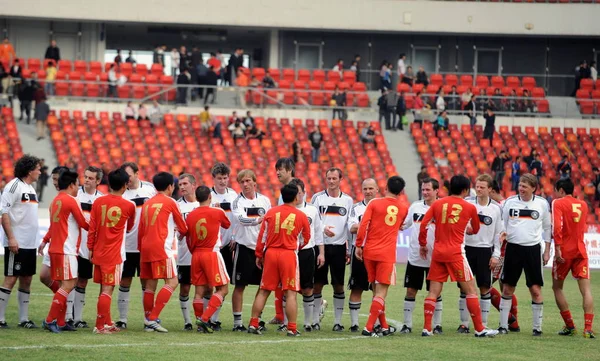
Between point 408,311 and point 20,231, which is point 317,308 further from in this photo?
point 20,231

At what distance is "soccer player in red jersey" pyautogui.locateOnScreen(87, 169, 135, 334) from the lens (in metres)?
13.1

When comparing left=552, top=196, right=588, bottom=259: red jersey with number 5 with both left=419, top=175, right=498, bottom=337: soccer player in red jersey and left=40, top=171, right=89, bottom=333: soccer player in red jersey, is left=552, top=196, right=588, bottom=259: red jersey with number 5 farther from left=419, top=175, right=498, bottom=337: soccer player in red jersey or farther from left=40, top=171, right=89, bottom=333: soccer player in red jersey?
left=40, top=171, right=89, bottom=333: soccer player in red jersey

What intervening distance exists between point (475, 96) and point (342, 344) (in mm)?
26994

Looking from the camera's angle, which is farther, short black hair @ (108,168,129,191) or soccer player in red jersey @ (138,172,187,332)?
soccer player in red jersey @ (138,172,187,332)

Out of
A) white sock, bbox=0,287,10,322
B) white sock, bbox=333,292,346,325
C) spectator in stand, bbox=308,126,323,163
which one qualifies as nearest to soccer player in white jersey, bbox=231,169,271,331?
white sock, bbox=333,292,346,325

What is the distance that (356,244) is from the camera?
1391 centimetres

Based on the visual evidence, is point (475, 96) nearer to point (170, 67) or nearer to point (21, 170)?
point (170, 67)

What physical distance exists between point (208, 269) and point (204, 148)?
851 inches

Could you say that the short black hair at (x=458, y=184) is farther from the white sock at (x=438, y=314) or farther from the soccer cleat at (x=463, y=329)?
the soccer cleat at (x=463, y=329)

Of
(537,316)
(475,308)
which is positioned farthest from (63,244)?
(537,316)

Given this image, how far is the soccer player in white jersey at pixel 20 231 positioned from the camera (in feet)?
44.5

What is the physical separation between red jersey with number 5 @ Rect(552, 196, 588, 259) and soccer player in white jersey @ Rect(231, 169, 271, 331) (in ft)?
13.1

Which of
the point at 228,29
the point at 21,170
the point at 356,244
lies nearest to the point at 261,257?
the point at 356,244

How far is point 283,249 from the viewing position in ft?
44.5
